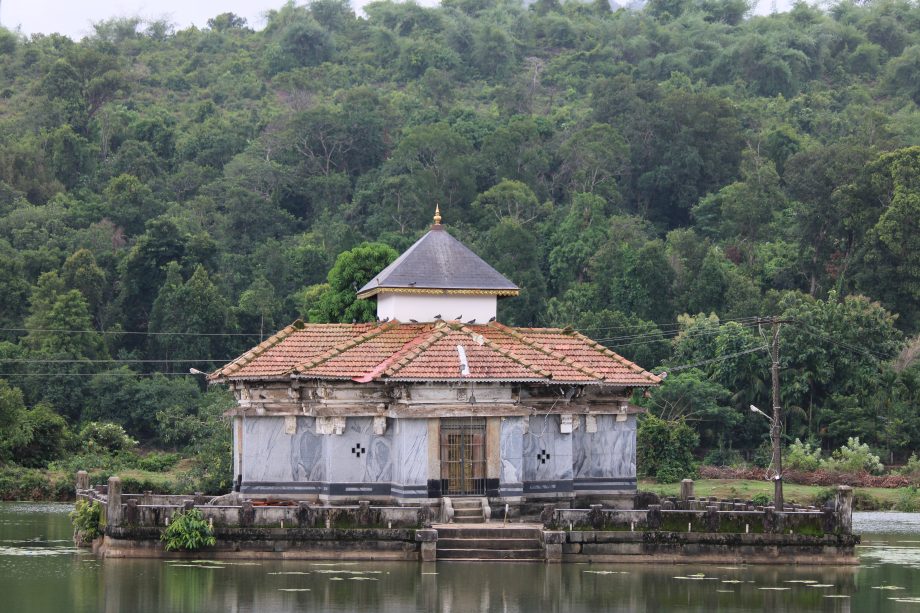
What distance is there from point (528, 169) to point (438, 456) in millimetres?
59390

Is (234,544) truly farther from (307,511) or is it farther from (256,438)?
(256,438)

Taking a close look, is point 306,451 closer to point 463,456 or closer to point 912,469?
point 463,456

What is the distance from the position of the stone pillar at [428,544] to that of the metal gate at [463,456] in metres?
2.63

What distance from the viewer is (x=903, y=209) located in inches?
2921

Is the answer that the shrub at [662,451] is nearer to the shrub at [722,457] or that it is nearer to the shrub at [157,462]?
the shrub at [722,457]

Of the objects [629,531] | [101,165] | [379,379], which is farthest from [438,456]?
[101,165]

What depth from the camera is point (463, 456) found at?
38.1m

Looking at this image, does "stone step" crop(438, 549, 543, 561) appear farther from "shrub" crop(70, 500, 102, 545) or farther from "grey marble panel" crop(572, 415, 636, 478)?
"shrub" crop(70, 500, 102, 545)

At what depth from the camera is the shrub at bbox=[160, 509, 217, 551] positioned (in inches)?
1404

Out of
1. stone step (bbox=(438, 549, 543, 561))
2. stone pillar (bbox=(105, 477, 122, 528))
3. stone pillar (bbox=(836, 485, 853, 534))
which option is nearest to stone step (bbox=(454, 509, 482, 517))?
stone step (bbox=(438, 549, 543, 561))

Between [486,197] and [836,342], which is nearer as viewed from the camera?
[836,342]

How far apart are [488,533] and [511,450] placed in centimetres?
257

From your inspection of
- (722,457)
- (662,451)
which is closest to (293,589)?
(662,451)

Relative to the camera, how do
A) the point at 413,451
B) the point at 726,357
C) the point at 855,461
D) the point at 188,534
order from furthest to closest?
the point at 726,357 < the point at 855,461 < the point at 413,451 < the point at 188,534
